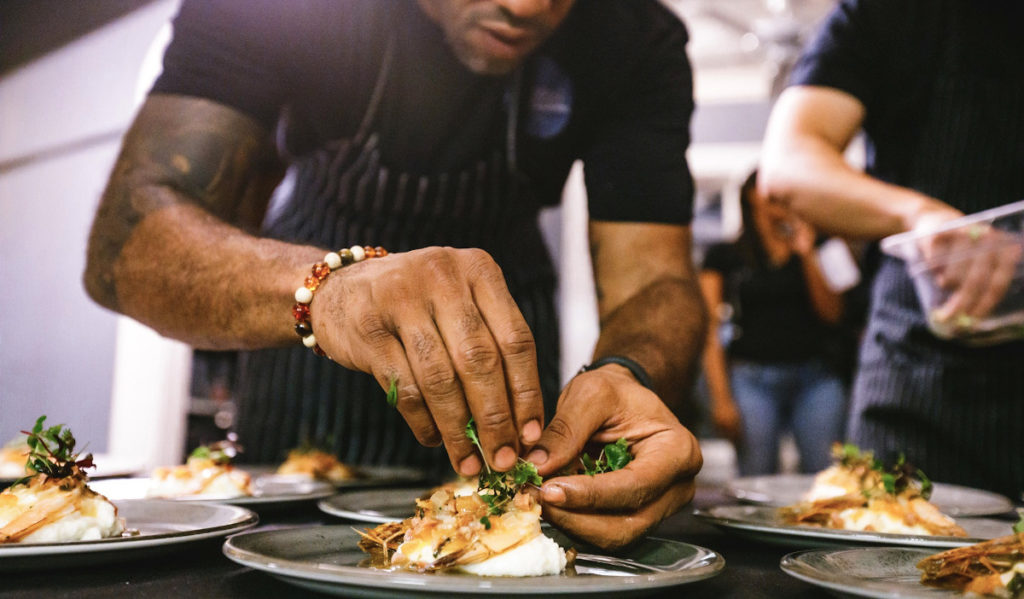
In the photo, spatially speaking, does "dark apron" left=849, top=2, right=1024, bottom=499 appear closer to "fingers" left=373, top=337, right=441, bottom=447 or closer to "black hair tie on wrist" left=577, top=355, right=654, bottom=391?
"black hair tie on wrist" left=577, top=355, right=654, bottom=391

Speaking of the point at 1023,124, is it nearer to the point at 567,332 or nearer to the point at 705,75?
the point at 567,332

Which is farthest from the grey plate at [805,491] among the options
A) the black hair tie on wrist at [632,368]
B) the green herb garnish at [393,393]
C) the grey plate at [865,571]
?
the green herb garnish at [393,393]

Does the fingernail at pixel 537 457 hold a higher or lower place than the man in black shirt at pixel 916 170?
lower

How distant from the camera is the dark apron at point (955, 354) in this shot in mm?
1817

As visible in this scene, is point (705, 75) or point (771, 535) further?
point (705, 75)

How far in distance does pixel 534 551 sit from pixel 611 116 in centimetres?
120

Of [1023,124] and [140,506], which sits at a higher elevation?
[1023,124]

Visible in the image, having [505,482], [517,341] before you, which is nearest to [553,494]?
[505,482]

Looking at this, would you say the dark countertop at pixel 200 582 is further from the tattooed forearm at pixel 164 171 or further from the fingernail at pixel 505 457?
the tattooed forearm at pixel 164 171

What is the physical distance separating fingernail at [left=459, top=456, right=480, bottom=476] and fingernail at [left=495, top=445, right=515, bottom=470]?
0.03 meters

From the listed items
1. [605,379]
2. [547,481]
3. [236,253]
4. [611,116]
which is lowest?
[547,481]

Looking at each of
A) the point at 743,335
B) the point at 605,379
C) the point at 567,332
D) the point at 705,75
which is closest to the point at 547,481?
the point at 605,379

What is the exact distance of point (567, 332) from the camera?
3.73 meters

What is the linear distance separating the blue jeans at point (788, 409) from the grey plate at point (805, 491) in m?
2.14
